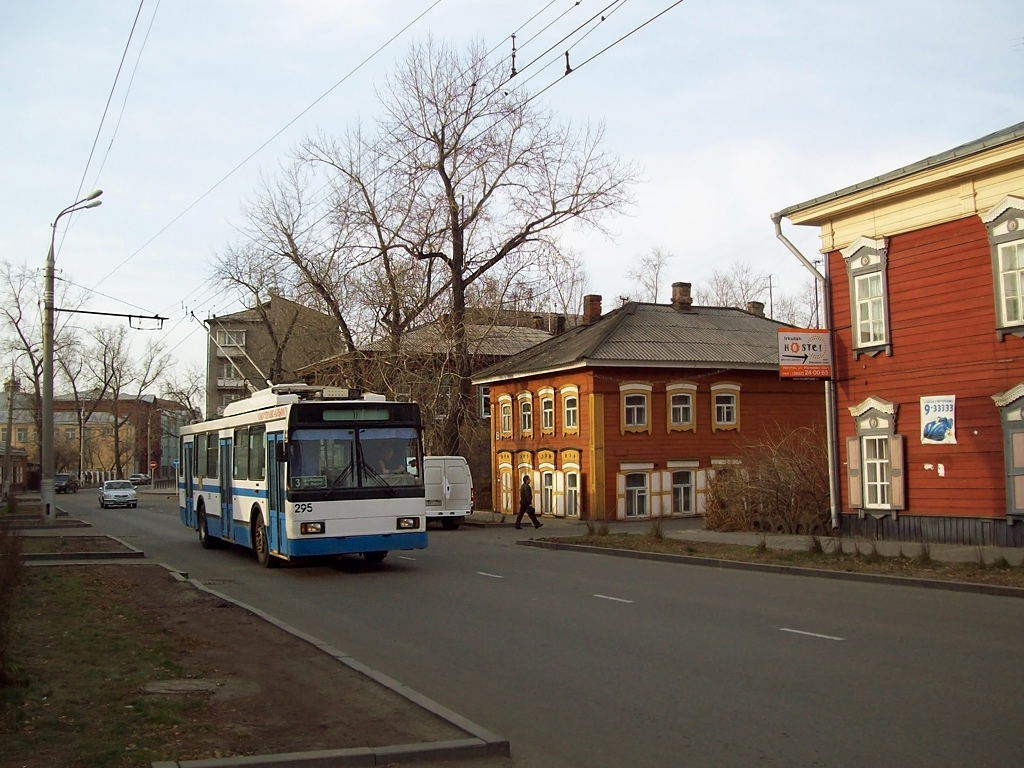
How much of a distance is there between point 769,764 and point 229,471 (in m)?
17.7

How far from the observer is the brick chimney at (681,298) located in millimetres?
42219

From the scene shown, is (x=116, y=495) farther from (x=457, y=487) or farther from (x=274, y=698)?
(x=274, y=698)

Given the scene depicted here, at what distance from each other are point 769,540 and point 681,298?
20.4m

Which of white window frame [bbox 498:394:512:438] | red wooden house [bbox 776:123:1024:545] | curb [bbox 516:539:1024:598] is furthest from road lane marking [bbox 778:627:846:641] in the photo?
white window frame [bbox 498:394:512:438]

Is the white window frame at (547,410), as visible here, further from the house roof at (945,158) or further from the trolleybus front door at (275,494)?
the trolleybus front door at (275,494)

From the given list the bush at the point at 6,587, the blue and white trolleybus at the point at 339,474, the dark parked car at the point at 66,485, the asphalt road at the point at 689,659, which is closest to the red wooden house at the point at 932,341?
the asphalt road at the point at 689,659

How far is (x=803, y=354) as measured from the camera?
77.1 feet

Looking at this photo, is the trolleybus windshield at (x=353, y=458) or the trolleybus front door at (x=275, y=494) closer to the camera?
the trolleybus windshield at (x=353, y=458)

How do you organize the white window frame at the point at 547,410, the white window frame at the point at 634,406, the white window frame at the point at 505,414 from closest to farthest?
the white window frame at the point at 634,406, the white window frame at the point at 547,410, the white window frame at the point at 505,414

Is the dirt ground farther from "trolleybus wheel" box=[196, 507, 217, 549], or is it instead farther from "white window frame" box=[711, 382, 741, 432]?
"white window frame" box=[711, 382, 741, 432]

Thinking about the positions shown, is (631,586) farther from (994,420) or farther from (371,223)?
(371,223)

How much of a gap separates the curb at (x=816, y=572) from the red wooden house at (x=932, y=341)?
5.50 metres

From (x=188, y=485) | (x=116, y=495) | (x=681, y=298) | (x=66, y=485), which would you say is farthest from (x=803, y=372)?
(x=66, y=485)

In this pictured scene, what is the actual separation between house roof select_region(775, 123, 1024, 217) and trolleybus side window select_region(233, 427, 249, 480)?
14157 millimetres
